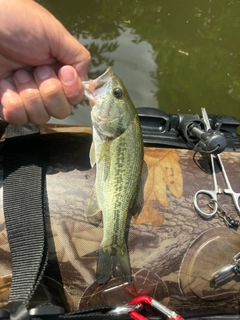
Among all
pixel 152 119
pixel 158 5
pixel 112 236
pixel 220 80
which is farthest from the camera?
pixel 158 5

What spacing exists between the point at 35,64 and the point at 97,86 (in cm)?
32

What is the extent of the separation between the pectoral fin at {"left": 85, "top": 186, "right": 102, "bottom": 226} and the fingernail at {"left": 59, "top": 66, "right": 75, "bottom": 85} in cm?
53

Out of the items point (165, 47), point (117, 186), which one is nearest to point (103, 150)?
point (117, 186)

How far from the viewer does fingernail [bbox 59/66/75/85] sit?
1751 mm

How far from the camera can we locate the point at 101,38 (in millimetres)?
4930

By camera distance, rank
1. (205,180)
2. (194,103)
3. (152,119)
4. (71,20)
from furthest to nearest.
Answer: (71,20), (194,103), (152,119), (205,180)

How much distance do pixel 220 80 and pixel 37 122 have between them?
336 centimetres

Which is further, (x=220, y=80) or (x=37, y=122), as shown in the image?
(x=220, y=80)

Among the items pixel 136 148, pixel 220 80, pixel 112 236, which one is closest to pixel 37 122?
pixel 136 148

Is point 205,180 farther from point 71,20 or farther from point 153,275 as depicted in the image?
point 71,20

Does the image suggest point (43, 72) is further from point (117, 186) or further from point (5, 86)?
point (117, 186)

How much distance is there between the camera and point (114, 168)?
1795 mm

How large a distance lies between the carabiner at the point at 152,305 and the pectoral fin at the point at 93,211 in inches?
15.6

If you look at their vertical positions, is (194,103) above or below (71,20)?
below
